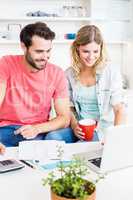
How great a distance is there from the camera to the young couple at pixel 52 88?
2.17 m

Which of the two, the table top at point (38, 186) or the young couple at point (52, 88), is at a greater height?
the young couple at point (52, 88)

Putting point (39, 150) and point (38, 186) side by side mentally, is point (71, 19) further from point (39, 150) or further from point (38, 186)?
point (38, 186)

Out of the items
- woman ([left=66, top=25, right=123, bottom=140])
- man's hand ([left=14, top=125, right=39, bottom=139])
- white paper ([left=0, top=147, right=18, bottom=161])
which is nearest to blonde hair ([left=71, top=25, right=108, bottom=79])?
woman ([left=66, top=25, right=123, bottom=140])

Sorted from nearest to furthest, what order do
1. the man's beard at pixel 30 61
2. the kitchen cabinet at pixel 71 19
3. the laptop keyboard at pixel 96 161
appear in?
the laptop keyboard at pixel 96 161 < the man's beard at pixel 30 61 < the kitchen cabinet at pixel 71 19

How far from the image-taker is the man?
85.7 inches

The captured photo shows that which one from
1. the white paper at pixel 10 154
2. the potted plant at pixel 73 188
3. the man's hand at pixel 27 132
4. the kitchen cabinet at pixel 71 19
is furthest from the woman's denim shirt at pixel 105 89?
the kitchen cabinet at pixel 71 19

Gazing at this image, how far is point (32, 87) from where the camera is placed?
7.32ft

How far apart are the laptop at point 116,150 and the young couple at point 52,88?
1.85ft

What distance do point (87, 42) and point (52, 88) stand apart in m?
0.38

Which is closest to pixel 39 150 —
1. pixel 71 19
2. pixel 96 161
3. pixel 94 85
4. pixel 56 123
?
pixel 96 161

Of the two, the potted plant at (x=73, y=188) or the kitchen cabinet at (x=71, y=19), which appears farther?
A: the kitchen cabinet at (x=71, y=19)

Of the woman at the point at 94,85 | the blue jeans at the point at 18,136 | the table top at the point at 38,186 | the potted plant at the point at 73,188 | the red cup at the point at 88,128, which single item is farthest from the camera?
the woman at the point at 94,85

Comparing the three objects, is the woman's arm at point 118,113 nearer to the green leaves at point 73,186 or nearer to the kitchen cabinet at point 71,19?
the green leaves at point 73,186

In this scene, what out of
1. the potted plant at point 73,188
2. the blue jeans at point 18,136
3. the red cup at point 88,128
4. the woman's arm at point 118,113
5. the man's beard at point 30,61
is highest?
the man's beard at point 30,61
